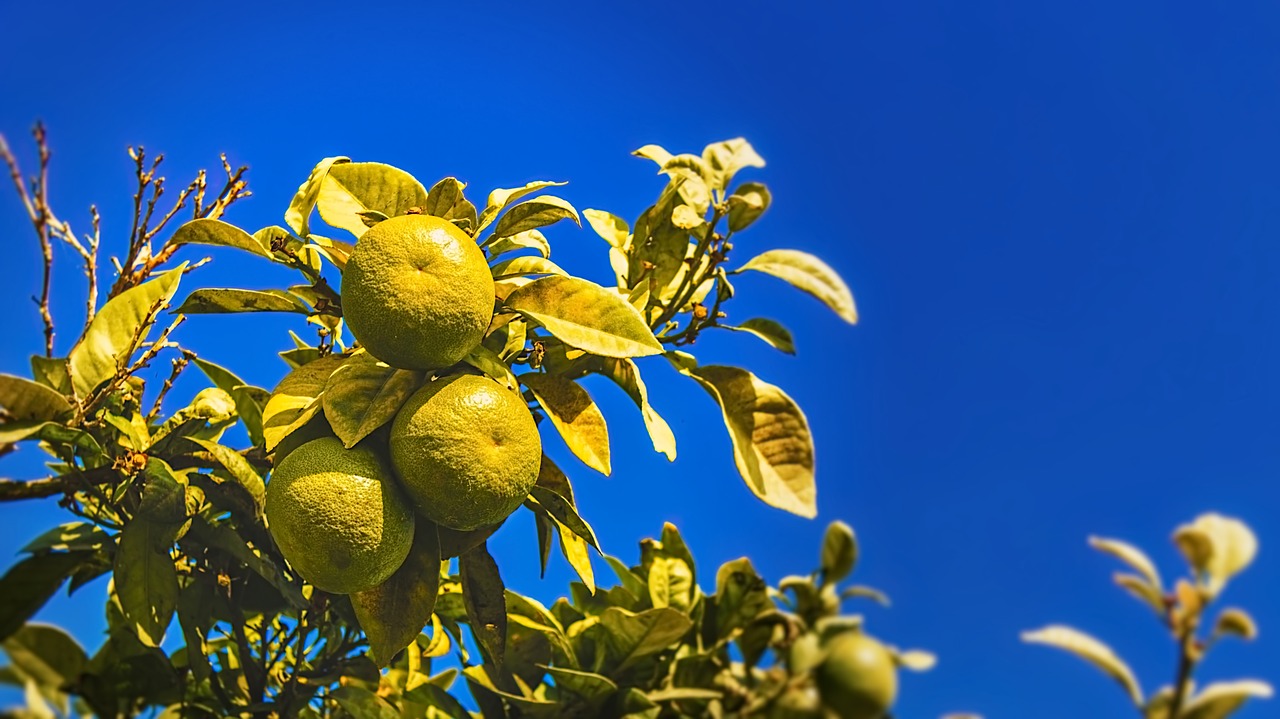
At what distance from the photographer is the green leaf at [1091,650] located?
0.54 m

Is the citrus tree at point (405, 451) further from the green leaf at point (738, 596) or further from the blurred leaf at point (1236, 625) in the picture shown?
the blurred leaf at point (1236, 625)

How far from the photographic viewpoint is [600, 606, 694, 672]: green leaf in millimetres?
1249

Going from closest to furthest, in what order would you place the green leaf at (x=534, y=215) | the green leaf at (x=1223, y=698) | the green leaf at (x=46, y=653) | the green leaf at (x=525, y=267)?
1. the green leaf at (x=1223, y=698)
2. the green leaf at (x=46, y=653)
3. the green leaf at (x=534, y=215)
4. the green leaf at (x=525, y=267)

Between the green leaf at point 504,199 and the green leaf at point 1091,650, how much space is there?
110cm

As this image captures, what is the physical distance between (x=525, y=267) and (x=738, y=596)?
713mm

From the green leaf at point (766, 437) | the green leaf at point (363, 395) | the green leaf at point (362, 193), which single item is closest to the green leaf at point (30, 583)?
the green leaf at point (363, 395)

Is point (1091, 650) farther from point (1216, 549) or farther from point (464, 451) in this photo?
point (464, 451)

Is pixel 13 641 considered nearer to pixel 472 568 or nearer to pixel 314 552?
pixel 314 552

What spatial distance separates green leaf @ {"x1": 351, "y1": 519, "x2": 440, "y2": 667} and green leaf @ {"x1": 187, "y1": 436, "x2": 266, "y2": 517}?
21cm

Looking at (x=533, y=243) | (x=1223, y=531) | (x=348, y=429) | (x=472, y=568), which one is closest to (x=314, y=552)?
(x=348, y=429)

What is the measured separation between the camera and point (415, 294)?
1.27m

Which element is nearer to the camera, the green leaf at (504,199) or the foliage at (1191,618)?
the foliage at (1191,618)

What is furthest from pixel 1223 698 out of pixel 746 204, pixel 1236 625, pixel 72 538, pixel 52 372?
pixel 72 538

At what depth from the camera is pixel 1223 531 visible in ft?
1.73
